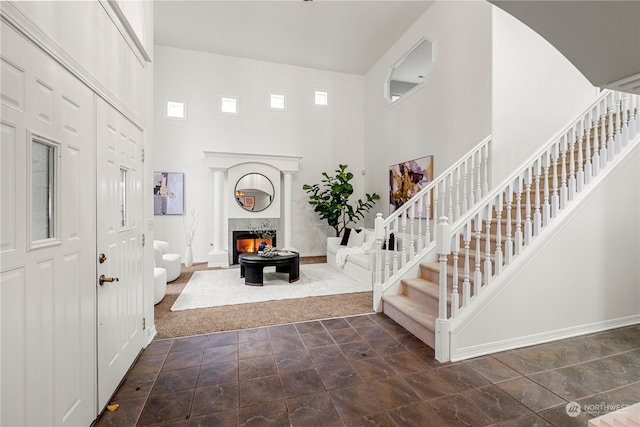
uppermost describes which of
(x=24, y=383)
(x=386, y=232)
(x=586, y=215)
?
(x=586, y=215)

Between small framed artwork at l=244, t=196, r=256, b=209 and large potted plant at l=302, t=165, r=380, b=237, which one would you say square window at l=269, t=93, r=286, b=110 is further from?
small framed artwork at l=244, t=196, r=256, b=209

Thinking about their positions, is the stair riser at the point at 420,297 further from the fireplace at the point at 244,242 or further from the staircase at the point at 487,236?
the fireplace at the point at 244,242

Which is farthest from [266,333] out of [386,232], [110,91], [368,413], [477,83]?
[477,83]

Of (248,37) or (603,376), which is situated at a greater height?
(248,37)

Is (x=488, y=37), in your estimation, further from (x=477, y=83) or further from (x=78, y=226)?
(x=78, y=226)

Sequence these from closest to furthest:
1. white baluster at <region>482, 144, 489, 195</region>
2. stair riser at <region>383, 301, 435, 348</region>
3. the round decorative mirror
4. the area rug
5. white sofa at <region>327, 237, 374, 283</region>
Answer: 1. stair riser at <region>383, 301, 435, 348</region>
2. white baluster at <region>482, 144, 489, 195</region>
3. the area rug
4. white sofa at <region>327, 237, 374, 283</region>
5. the round decorative mirror

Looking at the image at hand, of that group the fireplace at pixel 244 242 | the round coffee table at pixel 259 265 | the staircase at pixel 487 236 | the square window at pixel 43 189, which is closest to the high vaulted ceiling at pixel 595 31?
the staircase at pixel 487 236

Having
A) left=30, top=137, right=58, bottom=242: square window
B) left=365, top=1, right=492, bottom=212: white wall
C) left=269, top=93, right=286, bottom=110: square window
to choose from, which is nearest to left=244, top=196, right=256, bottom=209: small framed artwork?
left=269, top=93, right=286, bottom=110: square window

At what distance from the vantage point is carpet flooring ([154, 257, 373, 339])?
3.05 meters

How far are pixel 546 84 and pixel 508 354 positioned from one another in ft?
12.6

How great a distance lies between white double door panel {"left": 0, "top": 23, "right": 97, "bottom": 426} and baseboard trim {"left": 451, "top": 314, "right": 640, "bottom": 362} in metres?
2.63

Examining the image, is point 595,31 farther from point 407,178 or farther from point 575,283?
point 407,178

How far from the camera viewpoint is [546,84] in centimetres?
405

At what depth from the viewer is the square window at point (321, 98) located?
7438 millimetres
